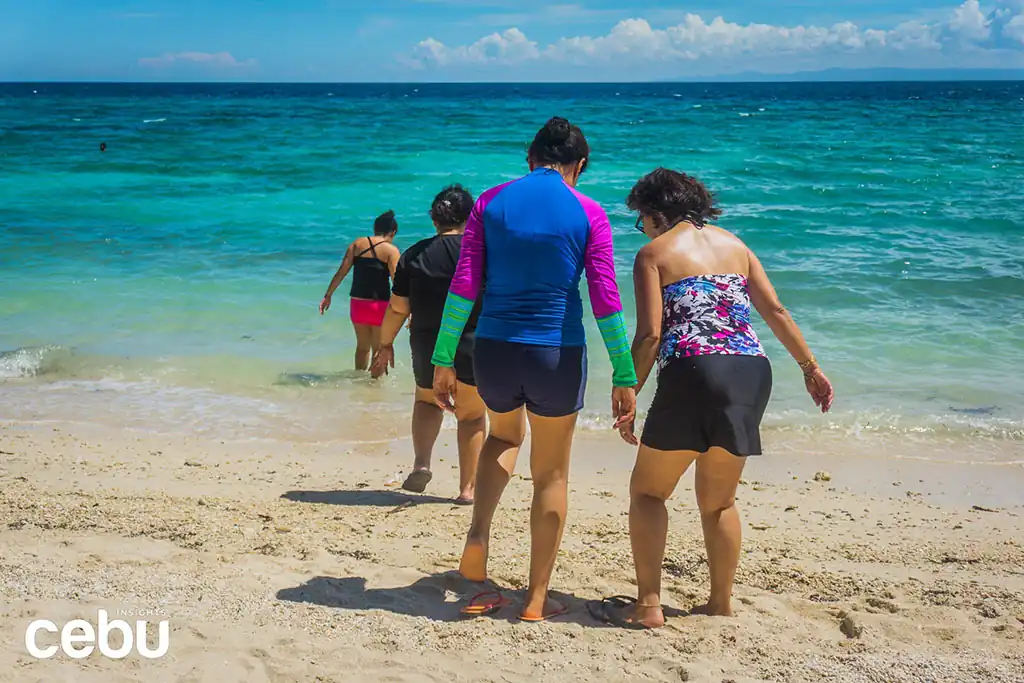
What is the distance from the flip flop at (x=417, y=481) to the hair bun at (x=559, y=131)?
2606 mm

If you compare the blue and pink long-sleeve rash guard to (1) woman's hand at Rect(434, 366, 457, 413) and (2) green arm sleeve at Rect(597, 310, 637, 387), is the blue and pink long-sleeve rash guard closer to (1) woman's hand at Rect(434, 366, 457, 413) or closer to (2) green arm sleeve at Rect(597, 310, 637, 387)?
(2) green arm sleeve at Rect(597, 310, 637, 387)

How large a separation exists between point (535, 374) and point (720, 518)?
902 millimetres

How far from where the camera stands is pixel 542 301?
3451 millimetres

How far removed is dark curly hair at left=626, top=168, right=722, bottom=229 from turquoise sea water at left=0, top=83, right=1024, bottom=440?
3.75 meters

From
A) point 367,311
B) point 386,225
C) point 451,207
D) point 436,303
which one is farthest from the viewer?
point 367,311

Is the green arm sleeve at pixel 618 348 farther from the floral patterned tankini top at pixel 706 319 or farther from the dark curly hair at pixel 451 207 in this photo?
the dark curly hair at pixel 451 207

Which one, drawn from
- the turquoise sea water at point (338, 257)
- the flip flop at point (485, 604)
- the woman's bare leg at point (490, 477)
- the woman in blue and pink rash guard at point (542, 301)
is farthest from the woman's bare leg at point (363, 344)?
the woman in blue and pink rash guard at point (542, 301)

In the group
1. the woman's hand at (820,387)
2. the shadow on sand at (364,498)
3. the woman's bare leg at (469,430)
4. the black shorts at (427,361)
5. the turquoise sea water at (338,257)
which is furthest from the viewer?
the turquoise sea water at (338,257)

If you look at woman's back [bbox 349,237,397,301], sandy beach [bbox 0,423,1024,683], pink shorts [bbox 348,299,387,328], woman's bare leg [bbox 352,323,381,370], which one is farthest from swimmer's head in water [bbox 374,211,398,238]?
sandy beach [bbox 0,423,1024,683]

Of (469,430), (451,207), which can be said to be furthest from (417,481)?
(451,207)

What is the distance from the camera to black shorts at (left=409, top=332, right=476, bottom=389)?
4.88 metres

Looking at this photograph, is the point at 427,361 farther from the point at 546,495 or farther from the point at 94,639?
the point at 94,639

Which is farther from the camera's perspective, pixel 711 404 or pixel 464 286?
pixel 464 286

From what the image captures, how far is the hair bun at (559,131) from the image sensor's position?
356 cm
